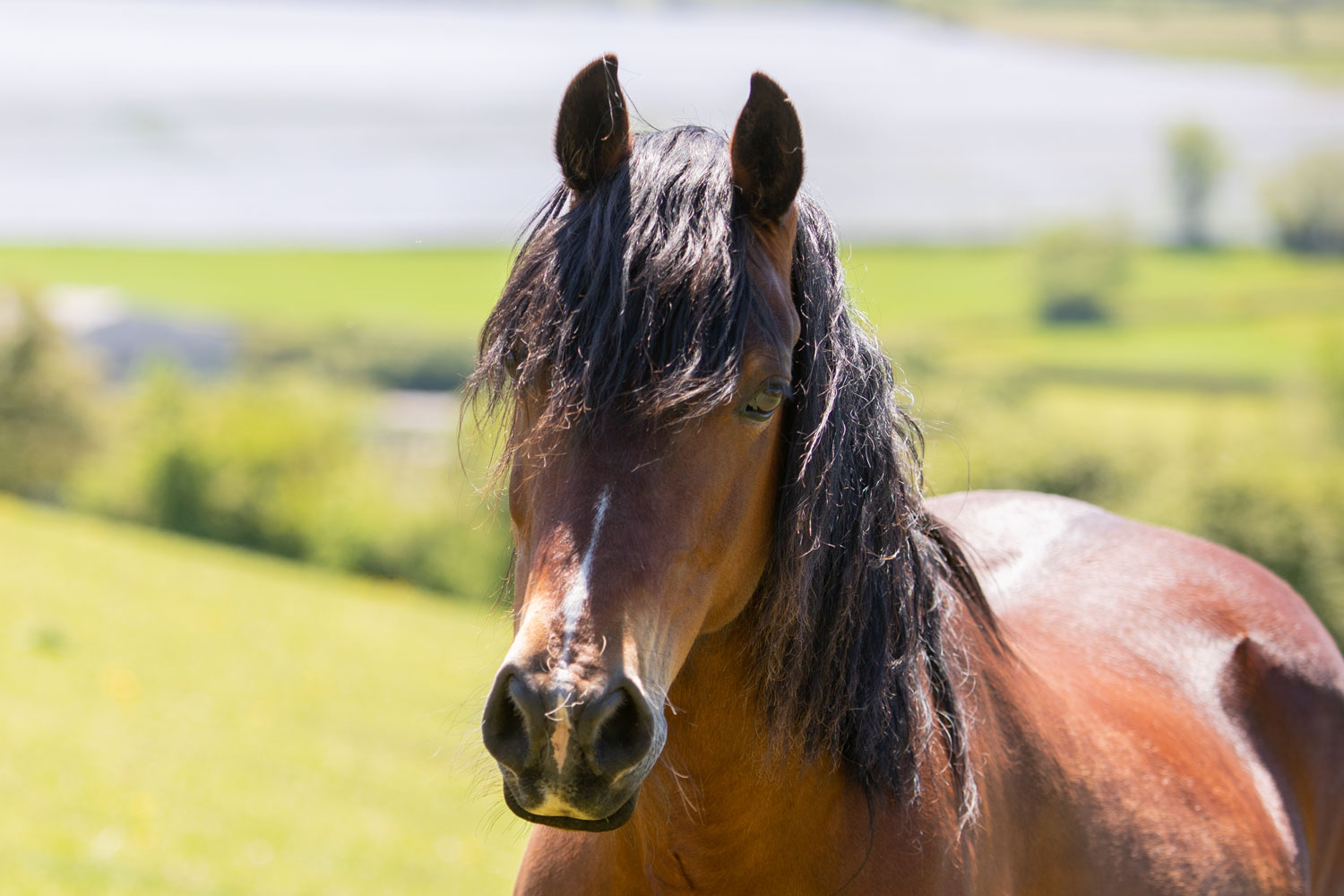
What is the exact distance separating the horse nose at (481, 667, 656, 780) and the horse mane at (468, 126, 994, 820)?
0.42 m

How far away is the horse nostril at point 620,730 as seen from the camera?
62.4 inches

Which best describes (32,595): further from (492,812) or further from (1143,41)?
(1143,41)

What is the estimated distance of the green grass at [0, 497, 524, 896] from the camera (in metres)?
6.75

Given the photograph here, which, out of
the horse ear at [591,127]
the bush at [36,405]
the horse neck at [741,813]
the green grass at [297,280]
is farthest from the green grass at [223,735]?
the green grass at [297,280]

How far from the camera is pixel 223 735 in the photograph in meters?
9.88

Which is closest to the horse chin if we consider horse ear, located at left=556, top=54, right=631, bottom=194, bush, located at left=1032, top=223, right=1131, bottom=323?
horse ear, located at left=556, top=54, right=631, bottom=194

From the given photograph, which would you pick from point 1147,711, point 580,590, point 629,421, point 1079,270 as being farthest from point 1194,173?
point 580,590

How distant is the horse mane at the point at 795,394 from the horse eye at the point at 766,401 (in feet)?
0.24

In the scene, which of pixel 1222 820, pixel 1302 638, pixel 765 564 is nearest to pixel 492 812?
pixel 765 564

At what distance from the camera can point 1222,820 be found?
300 cm

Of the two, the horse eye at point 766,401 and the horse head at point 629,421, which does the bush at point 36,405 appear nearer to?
the horse head at point 629,421

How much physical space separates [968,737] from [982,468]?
18253mm

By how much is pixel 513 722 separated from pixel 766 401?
2.13 ft

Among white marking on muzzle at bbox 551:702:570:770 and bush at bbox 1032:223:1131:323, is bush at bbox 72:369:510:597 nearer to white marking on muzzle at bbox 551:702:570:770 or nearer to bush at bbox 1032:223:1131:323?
white marking on muzzle at bbox 551:702:570:770
